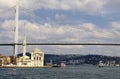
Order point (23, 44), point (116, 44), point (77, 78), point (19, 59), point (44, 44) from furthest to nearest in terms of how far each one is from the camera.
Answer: point (19, 59) < point (23, 44) < point (44, 44) < point (116, 44) < point (77, 78)

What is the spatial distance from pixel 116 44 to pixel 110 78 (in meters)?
51.6

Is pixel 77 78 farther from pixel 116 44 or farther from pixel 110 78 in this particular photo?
pixel 116 44

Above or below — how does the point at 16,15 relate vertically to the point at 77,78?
above

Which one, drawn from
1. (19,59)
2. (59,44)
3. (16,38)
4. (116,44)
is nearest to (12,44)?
→ (16,38)

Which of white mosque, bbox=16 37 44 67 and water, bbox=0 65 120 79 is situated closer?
water, bbox=0 65 120 79

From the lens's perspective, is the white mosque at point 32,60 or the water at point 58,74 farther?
the white mosque at point 32,60

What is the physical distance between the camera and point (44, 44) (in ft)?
404

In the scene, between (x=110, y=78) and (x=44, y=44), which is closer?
(x=110, y=78)

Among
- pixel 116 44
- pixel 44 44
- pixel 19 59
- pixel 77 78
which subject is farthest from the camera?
pixel 19 59

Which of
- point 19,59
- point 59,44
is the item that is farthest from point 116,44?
point 19,59

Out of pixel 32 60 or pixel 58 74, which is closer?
pixel 58 74

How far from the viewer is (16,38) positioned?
382ft

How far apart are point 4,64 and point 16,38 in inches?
1641

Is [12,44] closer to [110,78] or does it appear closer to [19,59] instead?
[19,59]
